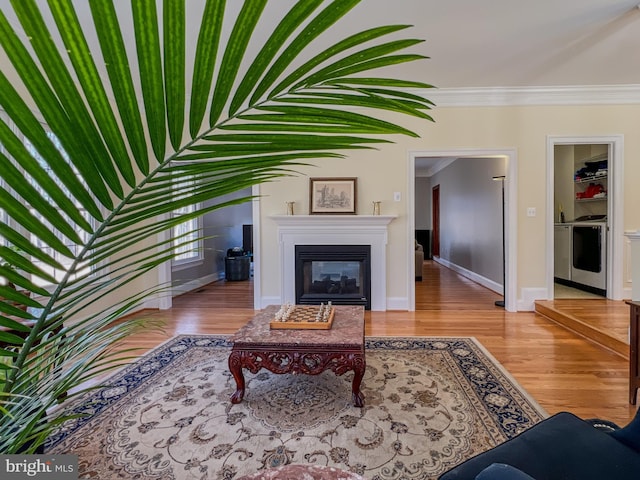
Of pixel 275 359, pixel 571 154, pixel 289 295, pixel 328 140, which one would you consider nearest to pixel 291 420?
pixel 275 359

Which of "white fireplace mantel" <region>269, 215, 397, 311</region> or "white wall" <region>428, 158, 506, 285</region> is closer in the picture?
"white fireplace mantel" <region>269, 215, 397, 311</region>

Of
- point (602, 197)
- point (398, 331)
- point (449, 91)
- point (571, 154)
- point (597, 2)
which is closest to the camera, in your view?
point (597, 2)

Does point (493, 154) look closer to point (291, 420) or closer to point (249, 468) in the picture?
point (291, 420)

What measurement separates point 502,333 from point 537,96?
287cm

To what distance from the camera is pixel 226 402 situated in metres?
2.08

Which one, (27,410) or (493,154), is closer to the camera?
(27,410)

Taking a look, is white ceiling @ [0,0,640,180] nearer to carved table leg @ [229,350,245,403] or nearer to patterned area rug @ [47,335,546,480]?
carved table leg @ [229,350,245,403]

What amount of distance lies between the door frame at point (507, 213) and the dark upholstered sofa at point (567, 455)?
3.18 meters

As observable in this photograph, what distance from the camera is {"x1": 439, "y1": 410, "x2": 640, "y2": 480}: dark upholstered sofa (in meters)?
0.92

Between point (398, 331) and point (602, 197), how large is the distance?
12.6 ft

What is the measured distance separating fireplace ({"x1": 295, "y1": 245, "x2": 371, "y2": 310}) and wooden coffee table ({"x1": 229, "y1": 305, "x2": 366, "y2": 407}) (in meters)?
2.17

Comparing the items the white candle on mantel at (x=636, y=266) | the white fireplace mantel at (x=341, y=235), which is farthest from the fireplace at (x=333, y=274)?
the white candle on mantel at (x=636, y=266)

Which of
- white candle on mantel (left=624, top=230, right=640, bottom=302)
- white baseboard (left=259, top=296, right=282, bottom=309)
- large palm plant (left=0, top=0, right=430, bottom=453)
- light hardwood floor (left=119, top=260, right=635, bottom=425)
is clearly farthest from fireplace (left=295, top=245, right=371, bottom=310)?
large palm plant (left=0, top=0, right=430, bottom=453)

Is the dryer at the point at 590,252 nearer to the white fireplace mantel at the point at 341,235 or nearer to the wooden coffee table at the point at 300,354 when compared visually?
the white fireplace mantel at the point at 341,235
